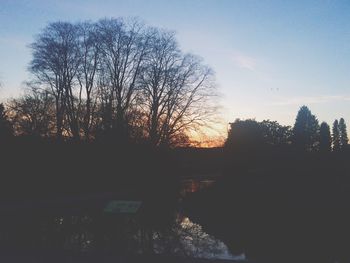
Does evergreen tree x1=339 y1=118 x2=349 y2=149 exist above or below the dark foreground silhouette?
above

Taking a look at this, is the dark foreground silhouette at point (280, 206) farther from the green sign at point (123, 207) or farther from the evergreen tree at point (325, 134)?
the evergreen tree at point (325, 134)

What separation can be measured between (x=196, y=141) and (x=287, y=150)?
8737 mm

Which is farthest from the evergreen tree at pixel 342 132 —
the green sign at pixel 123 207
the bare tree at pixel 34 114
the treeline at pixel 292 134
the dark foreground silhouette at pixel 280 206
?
the green sign at pixel 123 207

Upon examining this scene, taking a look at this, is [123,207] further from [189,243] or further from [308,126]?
[308,126]

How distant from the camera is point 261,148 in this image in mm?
33188

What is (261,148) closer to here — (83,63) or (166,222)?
(166,222)

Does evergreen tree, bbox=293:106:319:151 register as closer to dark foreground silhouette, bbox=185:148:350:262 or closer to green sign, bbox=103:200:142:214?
dark foreground silhouette, bbox=185:148:350:262

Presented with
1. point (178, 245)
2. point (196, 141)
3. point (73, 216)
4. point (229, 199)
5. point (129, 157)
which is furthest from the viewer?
point (196, 141)

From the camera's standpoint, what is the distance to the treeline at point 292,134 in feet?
108

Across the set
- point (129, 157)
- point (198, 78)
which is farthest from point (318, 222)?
point (198, 78)

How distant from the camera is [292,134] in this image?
61.3m

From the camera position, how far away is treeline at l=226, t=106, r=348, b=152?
33.0 m

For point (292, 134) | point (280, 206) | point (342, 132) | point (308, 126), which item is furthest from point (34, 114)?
point (342, 132)

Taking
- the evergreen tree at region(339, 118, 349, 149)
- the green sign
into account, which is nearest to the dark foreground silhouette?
the green sign
